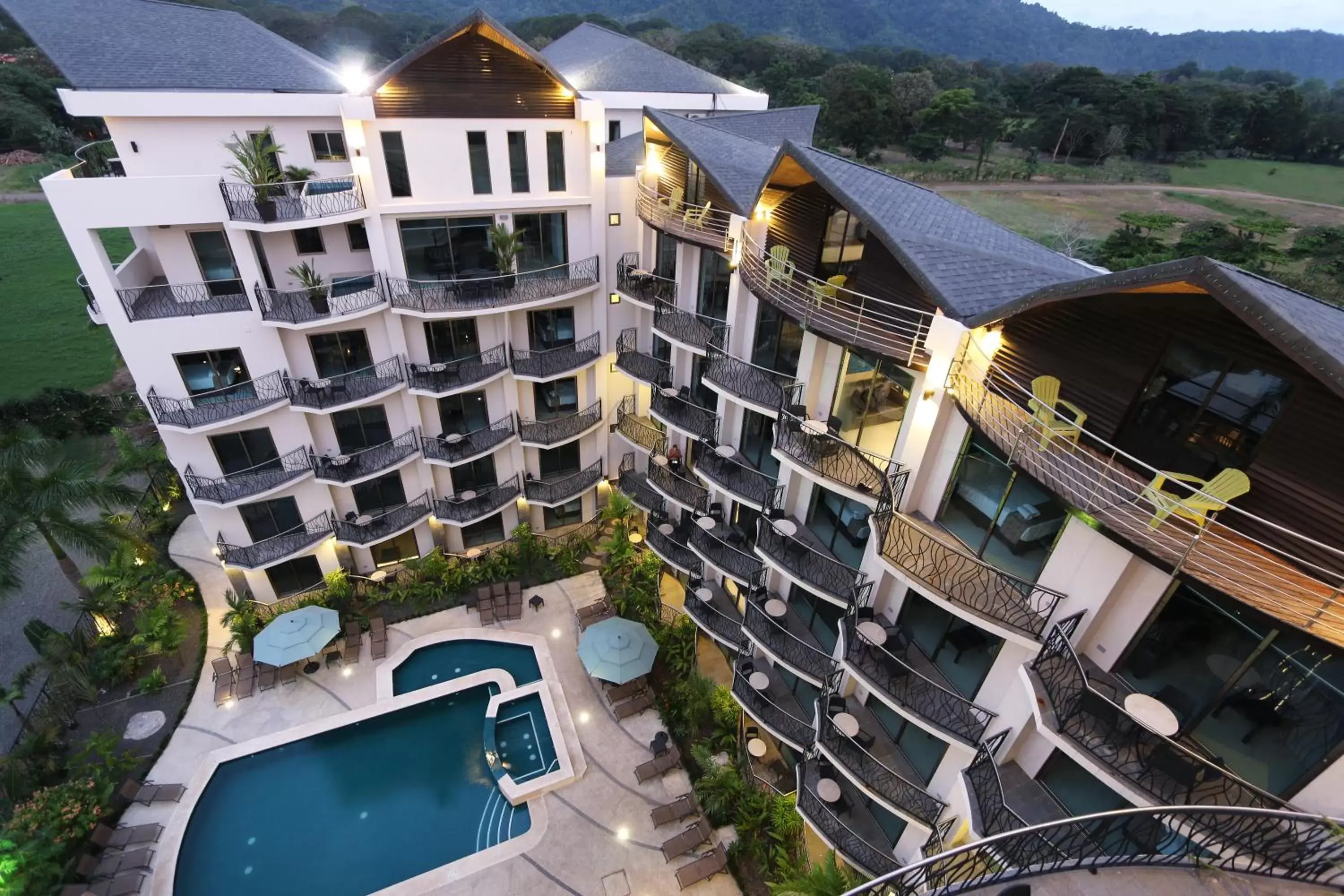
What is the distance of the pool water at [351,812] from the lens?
705 inches

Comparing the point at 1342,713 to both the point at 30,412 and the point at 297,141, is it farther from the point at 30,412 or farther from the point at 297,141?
the point at 30,412

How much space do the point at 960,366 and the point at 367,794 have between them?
21702 mm

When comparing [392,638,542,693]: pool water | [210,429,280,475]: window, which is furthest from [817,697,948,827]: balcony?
[210,429,280,475]: window

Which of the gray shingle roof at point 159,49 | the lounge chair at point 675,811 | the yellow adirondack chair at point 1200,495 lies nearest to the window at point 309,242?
the gray shingle roof at point 159,49

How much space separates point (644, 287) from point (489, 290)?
5888mm

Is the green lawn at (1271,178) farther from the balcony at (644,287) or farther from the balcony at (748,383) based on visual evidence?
the balcony at (748,383)

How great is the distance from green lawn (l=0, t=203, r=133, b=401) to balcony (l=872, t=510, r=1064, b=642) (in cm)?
4685

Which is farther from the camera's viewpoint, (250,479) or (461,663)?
(461,663)

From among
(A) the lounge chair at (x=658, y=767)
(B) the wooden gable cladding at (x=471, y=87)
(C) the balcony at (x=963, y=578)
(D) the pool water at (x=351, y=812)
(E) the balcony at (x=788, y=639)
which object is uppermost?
(B) the wooden gable cladding at (x=471, y=87)

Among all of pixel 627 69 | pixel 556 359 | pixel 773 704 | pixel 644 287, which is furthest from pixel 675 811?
pixel 627 69

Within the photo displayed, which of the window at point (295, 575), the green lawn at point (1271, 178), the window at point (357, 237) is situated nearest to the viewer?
the window at point (357, 237)

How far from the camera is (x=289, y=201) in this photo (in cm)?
1938

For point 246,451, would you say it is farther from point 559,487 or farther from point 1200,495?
point 1200,495

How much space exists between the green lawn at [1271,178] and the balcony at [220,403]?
66.8m
